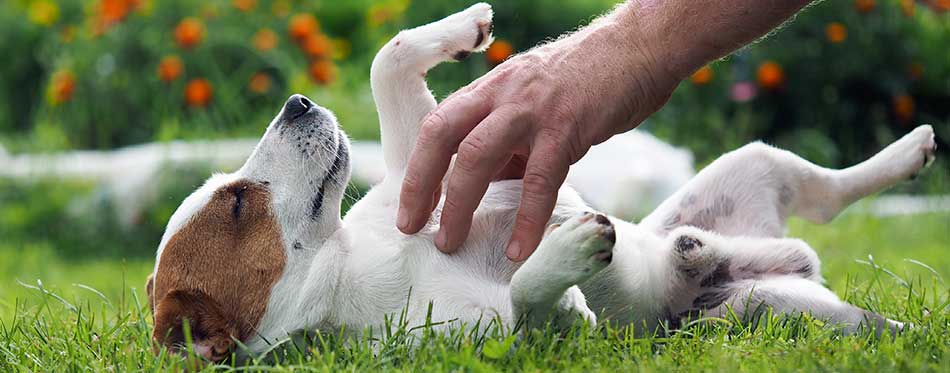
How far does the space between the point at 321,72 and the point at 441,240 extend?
14.8 feet

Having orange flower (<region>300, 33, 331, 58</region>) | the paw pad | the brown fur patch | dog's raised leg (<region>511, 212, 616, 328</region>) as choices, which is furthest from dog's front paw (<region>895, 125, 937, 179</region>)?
orange flower (<region>300, 33, 331, 58</region>)

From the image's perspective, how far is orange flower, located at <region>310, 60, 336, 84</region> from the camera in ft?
22.9

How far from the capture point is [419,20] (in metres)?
7.01

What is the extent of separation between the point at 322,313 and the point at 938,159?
5.38m

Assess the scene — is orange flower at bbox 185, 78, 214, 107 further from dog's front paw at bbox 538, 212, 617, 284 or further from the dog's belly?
dog's front paw at bbox 538, 212, 617, 284

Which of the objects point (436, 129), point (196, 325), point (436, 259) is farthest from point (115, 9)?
point (436, 129)

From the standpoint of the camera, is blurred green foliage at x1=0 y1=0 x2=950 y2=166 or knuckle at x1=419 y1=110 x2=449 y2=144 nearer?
knuckle at x1=419 y1=110 x2=449 y2=144

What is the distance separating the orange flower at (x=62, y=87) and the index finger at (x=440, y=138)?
5106mm

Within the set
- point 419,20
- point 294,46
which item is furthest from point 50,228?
point 419,20

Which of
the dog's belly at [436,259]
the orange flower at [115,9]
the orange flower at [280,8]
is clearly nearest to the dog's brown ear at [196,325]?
the dog's belly at [436,259]

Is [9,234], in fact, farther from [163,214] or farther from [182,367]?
[182,367]

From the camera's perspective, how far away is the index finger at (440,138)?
2.48m

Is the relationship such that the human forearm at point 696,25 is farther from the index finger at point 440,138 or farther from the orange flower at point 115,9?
the orange flower at point 115,9

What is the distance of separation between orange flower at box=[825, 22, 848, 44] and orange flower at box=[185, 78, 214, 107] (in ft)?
13.2
